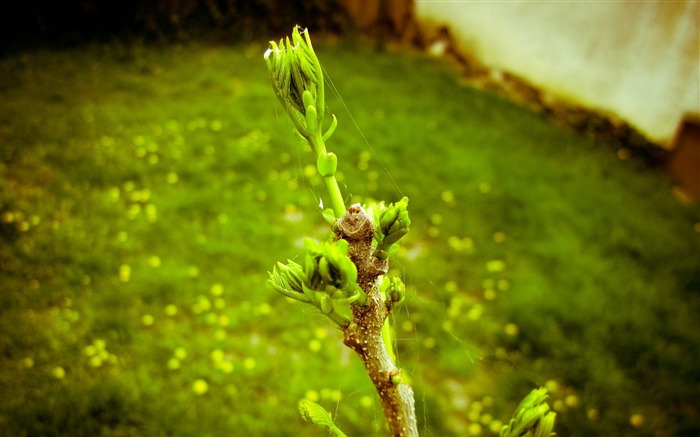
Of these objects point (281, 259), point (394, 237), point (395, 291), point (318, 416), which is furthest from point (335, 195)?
point (281, 259)

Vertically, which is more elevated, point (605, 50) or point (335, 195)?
point (335, 195)

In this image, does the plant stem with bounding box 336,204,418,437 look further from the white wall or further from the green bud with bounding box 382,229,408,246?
the white wall

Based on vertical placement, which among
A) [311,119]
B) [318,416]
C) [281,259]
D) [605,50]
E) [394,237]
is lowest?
[281,259]

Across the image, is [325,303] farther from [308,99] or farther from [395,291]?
[308,99]

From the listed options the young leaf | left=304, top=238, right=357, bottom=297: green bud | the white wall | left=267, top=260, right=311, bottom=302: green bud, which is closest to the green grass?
the white wall

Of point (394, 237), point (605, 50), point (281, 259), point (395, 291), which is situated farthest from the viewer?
point (605, 50)

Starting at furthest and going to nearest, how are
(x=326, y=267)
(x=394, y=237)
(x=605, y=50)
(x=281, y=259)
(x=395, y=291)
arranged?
(x=605, y=50) < (x=281, y=259) < (x=395, y=291) < (x=394, y=237) < (x=326, y=267)

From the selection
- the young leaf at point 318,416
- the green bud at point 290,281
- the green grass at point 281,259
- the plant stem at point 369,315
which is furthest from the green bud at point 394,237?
the green grass at point 281,259
